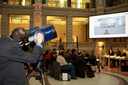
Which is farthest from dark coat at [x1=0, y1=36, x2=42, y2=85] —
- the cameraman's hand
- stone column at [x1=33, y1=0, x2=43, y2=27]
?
stone column at [x1=33, y1=0, x2=43, y2=27]

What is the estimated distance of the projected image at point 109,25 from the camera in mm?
9979

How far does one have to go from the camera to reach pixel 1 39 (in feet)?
4.27

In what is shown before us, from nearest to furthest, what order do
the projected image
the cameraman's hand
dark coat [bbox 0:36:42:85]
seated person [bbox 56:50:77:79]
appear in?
dark coat [bbox 0:36:42:85] < the cameraman's hand < seated person [bbox 56:50:77:79] < the projected image

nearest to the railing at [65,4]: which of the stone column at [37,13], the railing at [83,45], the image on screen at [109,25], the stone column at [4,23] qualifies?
the stone column at [37,13]

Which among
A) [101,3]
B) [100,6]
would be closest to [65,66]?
[100,6]

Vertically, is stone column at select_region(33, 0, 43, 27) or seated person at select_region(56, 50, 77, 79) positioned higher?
stone column at select_region(33, 0, 43, 27)

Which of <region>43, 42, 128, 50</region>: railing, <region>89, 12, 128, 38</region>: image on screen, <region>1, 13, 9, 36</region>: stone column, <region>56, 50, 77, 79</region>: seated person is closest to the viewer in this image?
<region>56, 50, 77, 79</region>: seated person

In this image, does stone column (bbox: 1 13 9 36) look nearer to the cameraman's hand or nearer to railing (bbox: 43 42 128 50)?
railing (bbox: 43 42 128 50)

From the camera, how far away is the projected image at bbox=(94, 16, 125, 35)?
32.7 ft

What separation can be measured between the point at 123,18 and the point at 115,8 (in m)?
3.27

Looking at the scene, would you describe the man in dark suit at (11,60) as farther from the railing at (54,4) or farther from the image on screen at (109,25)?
the railing at (54,4)

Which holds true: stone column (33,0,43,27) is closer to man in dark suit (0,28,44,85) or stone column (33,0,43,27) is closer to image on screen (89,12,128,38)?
image on screen (89,12,128,38)

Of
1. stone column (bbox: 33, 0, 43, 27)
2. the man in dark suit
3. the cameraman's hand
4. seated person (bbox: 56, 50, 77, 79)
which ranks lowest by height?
seated person (bbox: 56, 50, 77, 79)

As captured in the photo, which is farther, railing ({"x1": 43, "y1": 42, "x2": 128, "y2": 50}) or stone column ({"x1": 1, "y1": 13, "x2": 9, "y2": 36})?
railing ({"x1": 43, "y1": 42, "x2": 128, "y2": 50})
